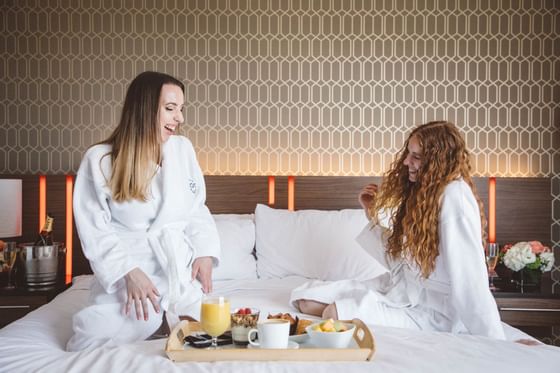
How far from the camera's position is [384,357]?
1598mm

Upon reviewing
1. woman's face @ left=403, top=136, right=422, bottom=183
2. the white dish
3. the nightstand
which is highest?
woman's face @ left=403, top=136, right=422, bottom=183

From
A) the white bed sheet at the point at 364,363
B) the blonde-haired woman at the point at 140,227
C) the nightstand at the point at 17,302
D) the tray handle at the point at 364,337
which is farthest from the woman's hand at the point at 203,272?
the nightstand at the point at 17,302

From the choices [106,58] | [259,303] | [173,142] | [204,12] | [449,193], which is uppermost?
[204,12]

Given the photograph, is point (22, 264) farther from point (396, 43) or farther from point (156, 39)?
point (396, 43)

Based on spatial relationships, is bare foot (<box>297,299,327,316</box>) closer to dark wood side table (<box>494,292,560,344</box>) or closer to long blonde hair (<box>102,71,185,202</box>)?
long blonde hair (<box>102,71,185,202</box>)

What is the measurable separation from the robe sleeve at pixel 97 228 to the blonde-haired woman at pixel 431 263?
768 millimetres

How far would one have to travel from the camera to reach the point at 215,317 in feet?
5.53

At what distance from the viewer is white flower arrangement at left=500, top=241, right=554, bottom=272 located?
3143 millimetres

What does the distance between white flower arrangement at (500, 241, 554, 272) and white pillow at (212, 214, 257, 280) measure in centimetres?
139

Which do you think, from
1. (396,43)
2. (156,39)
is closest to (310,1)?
(396,43)

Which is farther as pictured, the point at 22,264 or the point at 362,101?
the point at 362,101

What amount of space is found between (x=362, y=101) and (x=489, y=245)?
123 centimetres

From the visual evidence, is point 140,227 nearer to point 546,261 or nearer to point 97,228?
point 97,228

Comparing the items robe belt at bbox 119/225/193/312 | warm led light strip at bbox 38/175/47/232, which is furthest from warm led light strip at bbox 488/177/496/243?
warm led light strip at bbox 38/175/47/232
